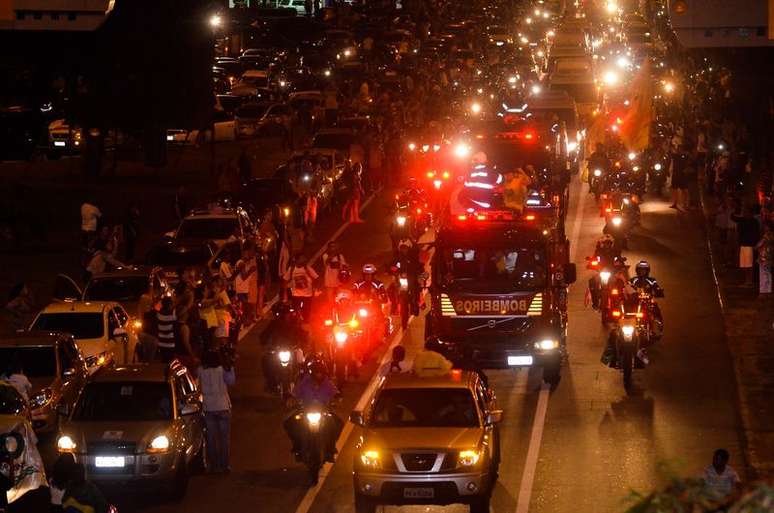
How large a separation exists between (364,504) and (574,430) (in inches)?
207

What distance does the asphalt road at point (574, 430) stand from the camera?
18.6 metres

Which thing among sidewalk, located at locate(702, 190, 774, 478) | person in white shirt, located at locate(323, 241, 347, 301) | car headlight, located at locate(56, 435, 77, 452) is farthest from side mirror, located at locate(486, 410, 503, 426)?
A: person in white shirt, located at locate(323, 241, 347, 301)

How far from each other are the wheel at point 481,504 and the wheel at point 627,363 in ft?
23.5

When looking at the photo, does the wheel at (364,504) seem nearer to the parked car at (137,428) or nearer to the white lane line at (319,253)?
the parked car at (137,428)

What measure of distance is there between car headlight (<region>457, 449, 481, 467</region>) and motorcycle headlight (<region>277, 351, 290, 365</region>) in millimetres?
5830

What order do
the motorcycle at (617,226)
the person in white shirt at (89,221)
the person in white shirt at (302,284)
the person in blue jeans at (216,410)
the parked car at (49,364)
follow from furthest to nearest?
the motorcycle at (617,226), the person in white shirt at (89,221), the person in white shirt at (302,284), the parked car at (49,364), the person in blue jeans at (216,410)

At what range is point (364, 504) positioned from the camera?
17281mm

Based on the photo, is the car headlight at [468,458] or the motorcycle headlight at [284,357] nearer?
the car headlight at [468,458]

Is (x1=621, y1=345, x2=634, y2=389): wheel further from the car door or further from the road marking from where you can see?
the car door

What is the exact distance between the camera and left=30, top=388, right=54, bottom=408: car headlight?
20859 millimetres

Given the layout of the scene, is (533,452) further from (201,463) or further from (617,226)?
(617,226)

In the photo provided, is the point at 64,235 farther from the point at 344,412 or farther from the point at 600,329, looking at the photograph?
the point at 344,412

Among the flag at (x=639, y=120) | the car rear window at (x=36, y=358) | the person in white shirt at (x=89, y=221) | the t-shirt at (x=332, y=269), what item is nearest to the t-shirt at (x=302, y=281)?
the t-shirt at (x=332, y=269)

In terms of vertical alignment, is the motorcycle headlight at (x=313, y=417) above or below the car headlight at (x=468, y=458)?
below
